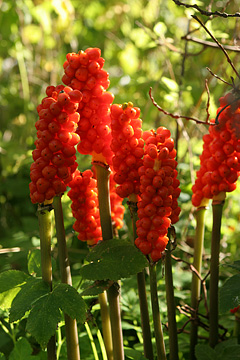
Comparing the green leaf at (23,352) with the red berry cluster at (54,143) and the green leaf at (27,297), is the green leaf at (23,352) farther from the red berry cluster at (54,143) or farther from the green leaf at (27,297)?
the red berry cluster at (54,143)

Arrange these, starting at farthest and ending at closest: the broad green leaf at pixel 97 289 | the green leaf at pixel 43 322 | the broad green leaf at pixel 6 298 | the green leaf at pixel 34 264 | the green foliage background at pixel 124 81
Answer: the green foliage background at pixel 124 81
the green leaf at pixel 34 264
the broad green leaf at pixel 6 298
the broad green leaf at pixel 97 289
the green leaf at pixel 43 322

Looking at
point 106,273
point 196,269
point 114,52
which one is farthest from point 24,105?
point 106,273

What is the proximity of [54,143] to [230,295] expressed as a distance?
0.52 metres

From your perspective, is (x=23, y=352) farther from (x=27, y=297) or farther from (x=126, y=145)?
(x=126, y=145)

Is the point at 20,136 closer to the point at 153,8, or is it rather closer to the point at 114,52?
the point at 114,52

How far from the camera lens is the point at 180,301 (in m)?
1.58

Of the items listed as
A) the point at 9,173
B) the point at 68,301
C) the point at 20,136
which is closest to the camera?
the point at 68,301

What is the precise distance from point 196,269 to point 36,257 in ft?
1.50

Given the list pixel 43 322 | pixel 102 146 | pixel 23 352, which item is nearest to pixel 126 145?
pixel 102 146

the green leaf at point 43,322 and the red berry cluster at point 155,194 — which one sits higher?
the red berry cluster at point 155,194

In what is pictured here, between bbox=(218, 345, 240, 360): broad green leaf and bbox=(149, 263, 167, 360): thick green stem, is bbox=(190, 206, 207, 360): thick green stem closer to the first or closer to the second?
bbox=(218, 345, 240, 360): broad green leaf

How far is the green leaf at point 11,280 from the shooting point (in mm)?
1032

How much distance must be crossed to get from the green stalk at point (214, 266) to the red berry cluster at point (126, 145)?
0.82ft

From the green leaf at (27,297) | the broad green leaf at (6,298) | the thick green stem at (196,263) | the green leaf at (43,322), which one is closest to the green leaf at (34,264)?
the broad green leaf at (6,298)
